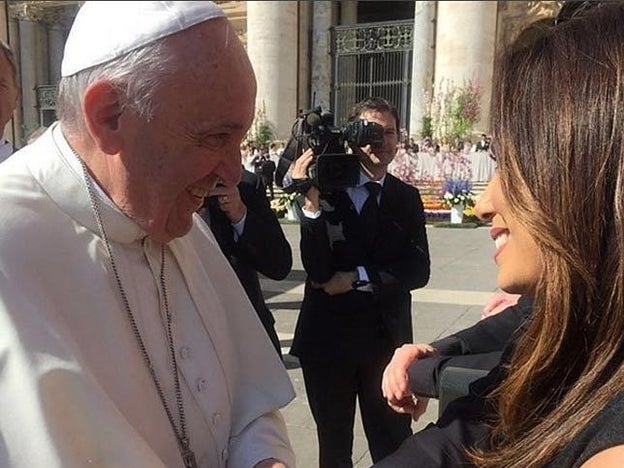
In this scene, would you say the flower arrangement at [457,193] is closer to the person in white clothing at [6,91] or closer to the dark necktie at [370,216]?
the dark necktie at [370,216]

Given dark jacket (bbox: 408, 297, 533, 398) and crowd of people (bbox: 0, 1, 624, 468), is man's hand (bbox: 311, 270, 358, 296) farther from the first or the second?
crowd of people (bbox: 0, 1, 624, 468)

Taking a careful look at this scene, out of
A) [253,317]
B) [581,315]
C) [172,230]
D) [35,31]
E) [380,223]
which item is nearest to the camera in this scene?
[581,315]

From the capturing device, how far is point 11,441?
1.08 m

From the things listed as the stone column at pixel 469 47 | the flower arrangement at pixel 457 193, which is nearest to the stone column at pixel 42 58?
the stone column at pixel 469 47

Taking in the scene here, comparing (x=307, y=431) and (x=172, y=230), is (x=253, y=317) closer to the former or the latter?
(x=172, y=230)

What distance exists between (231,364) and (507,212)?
0.71 m

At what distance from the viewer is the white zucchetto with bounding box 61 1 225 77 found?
1101mm

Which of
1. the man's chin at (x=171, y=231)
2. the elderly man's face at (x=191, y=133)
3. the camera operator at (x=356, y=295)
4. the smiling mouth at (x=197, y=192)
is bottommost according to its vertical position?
the camera operator at (x=356, y=295)

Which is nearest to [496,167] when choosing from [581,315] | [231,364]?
[581,315]

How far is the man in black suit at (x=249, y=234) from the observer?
291 cm

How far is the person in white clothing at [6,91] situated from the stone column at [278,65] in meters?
13.4

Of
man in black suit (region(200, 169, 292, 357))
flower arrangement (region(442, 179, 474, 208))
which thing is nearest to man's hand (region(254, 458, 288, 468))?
man in black suit (region(200, 169, 292, 357))

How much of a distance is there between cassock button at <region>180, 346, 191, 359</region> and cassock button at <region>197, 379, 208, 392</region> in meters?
0.06

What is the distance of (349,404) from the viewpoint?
3059mm
